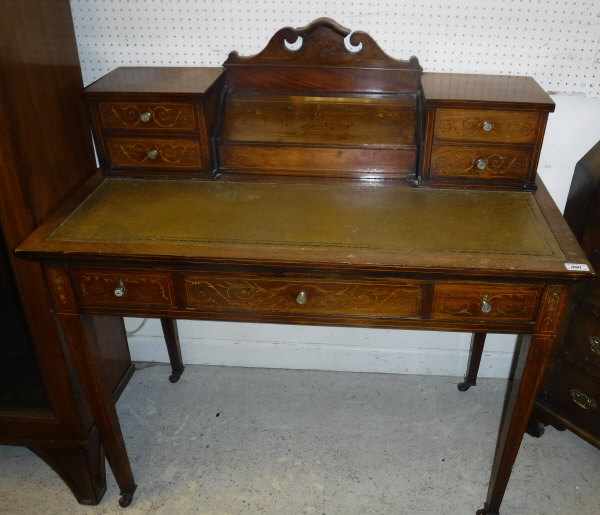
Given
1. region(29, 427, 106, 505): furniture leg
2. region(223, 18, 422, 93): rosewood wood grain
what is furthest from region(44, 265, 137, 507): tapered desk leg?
region(223, 18, 422, 93): rosewood wood grain

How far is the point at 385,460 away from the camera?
2.35 m

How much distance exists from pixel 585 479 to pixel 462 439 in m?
0.48

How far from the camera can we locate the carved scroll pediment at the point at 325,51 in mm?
1998

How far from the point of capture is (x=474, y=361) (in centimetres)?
263

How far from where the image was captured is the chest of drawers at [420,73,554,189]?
6.05 feet

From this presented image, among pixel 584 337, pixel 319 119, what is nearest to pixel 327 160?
pixel 319 119

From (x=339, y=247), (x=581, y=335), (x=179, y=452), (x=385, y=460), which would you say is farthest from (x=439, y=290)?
(x=179, y=452)

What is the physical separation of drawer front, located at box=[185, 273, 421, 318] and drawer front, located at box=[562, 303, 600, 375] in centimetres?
79

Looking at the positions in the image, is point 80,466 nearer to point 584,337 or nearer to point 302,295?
point 302,295

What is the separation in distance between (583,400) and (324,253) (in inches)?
51.3

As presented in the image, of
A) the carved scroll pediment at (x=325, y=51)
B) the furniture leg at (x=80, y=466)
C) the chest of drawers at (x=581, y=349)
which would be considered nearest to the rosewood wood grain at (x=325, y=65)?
the carved scroll pediment at (x=325, y=51)

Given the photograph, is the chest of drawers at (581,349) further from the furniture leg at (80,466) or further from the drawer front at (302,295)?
the furniture leg at (80,466)

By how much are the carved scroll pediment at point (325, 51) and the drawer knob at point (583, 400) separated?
135 centimetres

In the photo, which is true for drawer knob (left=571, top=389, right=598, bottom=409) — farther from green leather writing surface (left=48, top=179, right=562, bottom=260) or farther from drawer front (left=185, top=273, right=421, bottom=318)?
drawer front (left=185, top=273, right=421, bottom=318)
